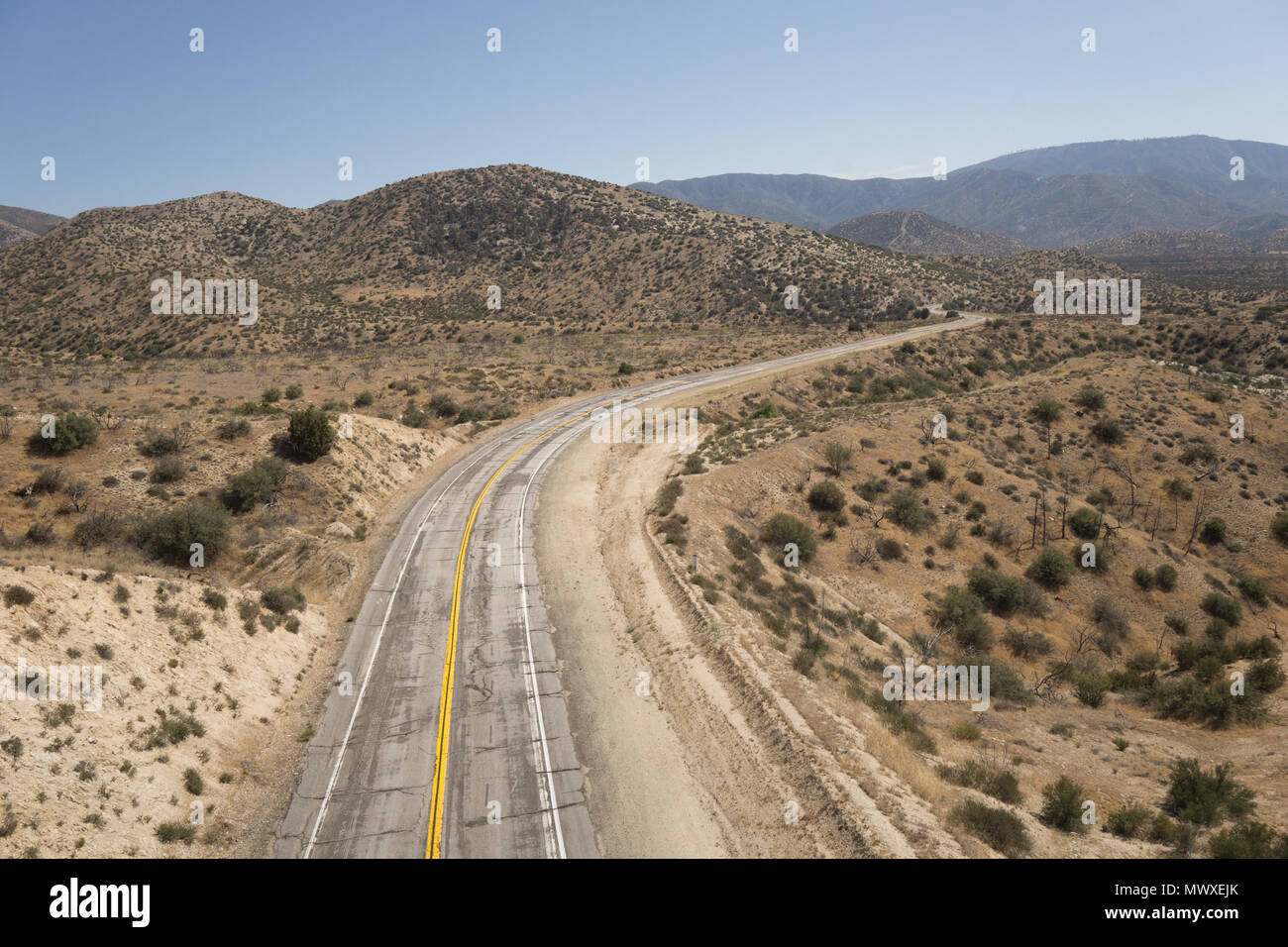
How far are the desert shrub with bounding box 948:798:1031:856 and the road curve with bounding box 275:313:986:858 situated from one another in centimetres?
723

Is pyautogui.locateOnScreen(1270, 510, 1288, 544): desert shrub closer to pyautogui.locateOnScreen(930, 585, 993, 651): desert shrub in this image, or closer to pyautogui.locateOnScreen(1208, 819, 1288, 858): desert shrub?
pyautogui.locateOnScreen(930, 585, 993, 651): desert shrub

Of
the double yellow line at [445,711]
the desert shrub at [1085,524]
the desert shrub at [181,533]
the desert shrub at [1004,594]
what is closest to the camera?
the double yellow line at [445,711]

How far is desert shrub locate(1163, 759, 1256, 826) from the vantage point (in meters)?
12.3

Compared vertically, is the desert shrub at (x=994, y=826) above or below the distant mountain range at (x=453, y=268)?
below

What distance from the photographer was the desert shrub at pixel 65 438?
2784 centimetres

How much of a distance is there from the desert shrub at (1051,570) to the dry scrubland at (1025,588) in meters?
0.09

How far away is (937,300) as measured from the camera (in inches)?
3871

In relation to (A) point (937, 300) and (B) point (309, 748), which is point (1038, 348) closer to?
(A) point (937, 300)

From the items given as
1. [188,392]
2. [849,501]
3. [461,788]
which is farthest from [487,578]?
[188,392]

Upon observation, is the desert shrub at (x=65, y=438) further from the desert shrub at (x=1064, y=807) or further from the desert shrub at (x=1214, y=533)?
the desert shrub at (x=1214, y=533)

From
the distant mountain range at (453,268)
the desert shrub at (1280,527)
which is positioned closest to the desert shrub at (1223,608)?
the desert shrub at (1280,527)

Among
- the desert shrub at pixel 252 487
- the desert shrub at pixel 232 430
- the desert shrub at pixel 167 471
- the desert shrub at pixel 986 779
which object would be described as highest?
the desert shrub at pixel 232 430

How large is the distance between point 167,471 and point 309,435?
5.97 metres
